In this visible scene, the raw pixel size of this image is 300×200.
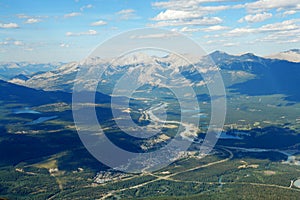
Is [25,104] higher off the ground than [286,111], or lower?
higher

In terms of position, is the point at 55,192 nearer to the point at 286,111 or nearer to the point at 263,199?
the point at 263,199

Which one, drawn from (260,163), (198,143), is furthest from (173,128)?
(260,163)

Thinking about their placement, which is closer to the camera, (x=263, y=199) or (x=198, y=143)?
(x=263, y=199)

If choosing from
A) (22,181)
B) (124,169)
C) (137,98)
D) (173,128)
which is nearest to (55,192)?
(22,181)

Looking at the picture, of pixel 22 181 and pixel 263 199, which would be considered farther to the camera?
pixel 22 181

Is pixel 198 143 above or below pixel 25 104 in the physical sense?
below

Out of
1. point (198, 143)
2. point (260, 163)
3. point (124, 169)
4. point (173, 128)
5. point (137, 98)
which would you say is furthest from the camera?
point (137, 98)

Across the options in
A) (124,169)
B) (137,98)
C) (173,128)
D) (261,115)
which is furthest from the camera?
(137,98)

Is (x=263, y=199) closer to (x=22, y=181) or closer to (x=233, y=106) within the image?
(x=22, y=181)

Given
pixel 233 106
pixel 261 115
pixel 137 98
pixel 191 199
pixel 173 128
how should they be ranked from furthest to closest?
pixel 137 98 < pixel 233 106 < pixel 261 115 < pixel 173 128 < pixel 191 199
